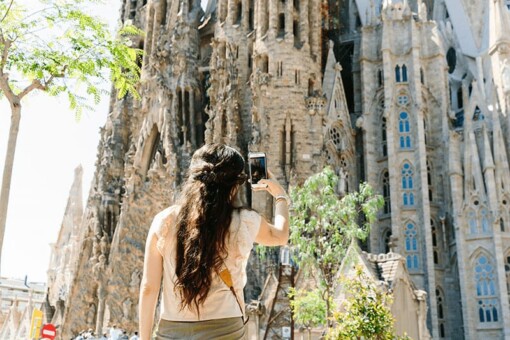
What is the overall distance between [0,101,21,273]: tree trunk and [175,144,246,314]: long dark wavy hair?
515 cm

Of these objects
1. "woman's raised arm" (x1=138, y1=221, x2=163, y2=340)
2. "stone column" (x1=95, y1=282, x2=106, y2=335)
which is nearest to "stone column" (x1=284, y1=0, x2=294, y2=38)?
"stone column" (x1=95, y1=282, x2=106, y2=335)

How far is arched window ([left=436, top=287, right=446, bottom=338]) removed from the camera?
88.9 ft

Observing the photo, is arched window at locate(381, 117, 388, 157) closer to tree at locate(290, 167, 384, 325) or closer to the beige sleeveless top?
tree at locate(290, 167, 384, 325)

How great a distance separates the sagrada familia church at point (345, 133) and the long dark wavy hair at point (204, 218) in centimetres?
1967

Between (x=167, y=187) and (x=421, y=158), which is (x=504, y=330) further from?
(x=167, y=187)

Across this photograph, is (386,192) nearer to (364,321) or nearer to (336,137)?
(336,137)

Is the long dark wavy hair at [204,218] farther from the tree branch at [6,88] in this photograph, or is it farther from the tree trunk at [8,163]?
the tree branch at [6,88]

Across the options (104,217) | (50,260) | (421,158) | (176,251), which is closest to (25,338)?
(50,260)

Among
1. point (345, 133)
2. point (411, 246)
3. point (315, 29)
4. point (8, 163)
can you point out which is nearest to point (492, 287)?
point (411, 246)

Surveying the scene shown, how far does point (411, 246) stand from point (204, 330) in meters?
26.4

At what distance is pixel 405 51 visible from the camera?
3075 cm

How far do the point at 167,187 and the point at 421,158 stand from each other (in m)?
12.4

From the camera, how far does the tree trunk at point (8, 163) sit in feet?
24.0

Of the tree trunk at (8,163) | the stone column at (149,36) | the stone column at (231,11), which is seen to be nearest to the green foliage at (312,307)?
the tree trunk at (8,163)
